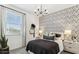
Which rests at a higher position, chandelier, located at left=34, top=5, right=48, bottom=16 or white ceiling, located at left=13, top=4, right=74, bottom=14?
white ceiling, located at left=13, top=4, right=74, bottom=14

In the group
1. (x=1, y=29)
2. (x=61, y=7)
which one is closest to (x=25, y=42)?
(x=1, y=29)

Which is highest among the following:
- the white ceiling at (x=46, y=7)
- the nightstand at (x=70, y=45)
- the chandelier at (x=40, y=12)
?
the white ceiling at (x=46, y=7)

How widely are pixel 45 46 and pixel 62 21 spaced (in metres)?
0.69

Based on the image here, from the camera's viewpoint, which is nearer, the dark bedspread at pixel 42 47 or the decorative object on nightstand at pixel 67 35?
the dark bedspread at pixel 42 47

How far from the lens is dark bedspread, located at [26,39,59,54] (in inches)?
61.0

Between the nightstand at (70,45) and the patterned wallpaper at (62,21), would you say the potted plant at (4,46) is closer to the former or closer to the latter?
the patterned wallpaper at (62,21)

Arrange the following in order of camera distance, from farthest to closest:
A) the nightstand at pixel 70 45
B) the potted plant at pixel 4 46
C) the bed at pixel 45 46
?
the nightstand at pixel 70 45, the bed at pixel 45 46, the potted plant at pixel 4 46

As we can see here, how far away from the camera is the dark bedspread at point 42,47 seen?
1550mm

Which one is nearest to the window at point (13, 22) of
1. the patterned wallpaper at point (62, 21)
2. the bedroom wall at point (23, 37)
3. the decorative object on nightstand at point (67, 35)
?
the bedroom wall at point (23, 37)

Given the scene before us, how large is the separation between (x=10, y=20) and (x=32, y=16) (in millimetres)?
478

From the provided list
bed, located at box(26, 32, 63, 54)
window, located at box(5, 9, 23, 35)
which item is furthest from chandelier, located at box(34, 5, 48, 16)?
bed, located at box(26, 32, 63, 54)

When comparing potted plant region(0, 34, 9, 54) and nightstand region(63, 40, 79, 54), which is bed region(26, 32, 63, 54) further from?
potted plant region(0, 34, 9, 54)

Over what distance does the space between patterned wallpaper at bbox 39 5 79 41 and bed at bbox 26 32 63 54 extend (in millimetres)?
269

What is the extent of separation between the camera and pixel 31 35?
1.71 m
